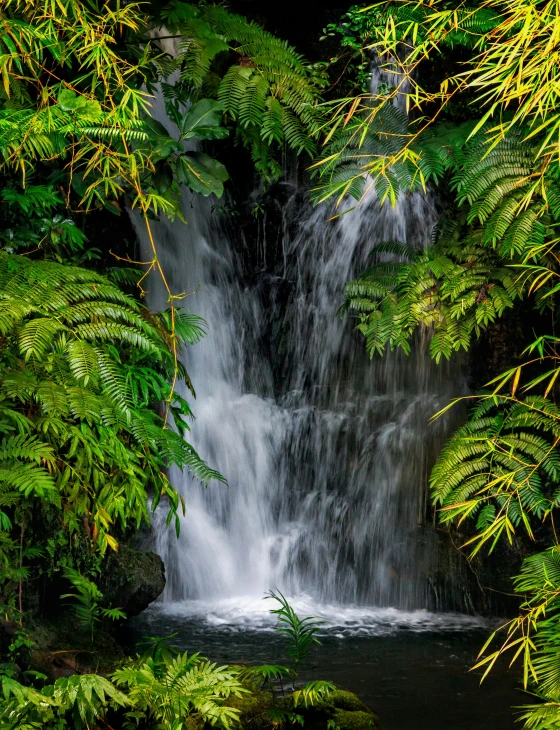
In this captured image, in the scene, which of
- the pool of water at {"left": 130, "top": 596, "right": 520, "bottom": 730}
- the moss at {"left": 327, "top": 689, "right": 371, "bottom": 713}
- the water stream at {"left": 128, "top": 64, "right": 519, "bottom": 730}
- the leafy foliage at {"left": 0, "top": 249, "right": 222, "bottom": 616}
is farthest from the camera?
the water stream at {"left": 128, "top": 64, "right": 519, "bottom": 730}

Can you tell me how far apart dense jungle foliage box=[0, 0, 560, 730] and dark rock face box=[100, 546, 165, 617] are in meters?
0.12

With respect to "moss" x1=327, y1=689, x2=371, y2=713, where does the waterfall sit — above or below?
above

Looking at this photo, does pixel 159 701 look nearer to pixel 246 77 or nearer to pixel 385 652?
pixel 385 652

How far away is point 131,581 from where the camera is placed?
4.89m

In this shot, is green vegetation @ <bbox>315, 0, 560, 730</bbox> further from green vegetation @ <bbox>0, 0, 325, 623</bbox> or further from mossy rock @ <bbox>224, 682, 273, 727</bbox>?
mossy rock @ <bbox>224, 682, 273, 727</bbox>

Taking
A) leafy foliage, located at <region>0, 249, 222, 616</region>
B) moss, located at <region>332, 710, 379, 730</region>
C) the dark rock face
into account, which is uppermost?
leafy foliage, located at <region>0, 249, 222, 616</region>

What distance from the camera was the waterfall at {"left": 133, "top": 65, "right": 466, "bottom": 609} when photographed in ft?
19.9

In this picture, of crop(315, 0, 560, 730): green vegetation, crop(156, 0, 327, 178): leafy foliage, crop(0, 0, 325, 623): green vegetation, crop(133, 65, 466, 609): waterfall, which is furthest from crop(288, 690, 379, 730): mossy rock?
crop(156, 0, 327, 178): leafy foliage

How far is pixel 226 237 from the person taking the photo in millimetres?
7254

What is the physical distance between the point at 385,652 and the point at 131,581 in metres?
1.76

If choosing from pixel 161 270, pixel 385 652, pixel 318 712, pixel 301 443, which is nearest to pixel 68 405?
pixel 161 270

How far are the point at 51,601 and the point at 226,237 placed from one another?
→ 4.00m

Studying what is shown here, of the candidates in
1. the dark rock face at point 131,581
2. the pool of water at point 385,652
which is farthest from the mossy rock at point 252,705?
the dark rock face at point 131,581

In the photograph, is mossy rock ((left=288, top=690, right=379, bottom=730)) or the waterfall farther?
the waterfall
